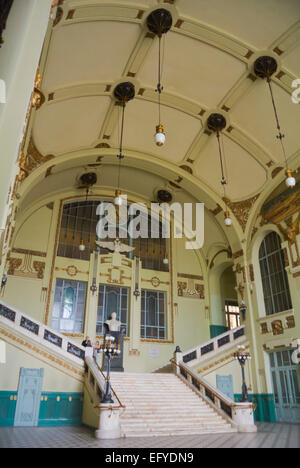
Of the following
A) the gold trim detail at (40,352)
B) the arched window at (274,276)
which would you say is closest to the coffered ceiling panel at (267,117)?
the arched window at (274,276)

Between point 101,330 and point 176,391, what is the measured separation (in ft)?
16.3

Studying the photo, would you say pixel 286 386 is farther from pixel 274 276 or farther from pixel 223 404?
pixel 274 276

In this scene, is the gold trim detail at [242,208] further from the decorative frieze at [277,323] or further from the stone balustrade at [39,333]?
the stone balustrade at [39,333]

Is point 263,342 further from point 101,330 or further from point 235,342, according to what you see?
point 101,330

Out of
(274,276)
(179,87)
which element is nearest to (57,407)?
(274,276)

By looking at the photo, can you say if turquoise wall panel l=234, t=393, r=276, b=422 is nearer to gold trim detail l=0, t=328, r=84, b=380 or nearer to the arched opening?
the arched opening

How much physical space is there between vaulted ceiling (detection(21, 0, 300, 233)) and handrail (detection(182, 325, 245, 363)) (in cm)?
540

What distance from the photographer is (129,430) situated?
301 inches

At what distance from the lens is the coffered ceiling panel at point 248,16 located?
8938mm

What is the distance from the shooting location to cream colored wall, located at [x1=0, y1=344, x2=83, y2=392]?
9.73 m

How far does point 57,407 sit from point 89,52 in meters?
10.3

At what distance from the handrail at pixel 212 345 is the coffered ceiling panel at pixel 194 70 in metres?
8.49
